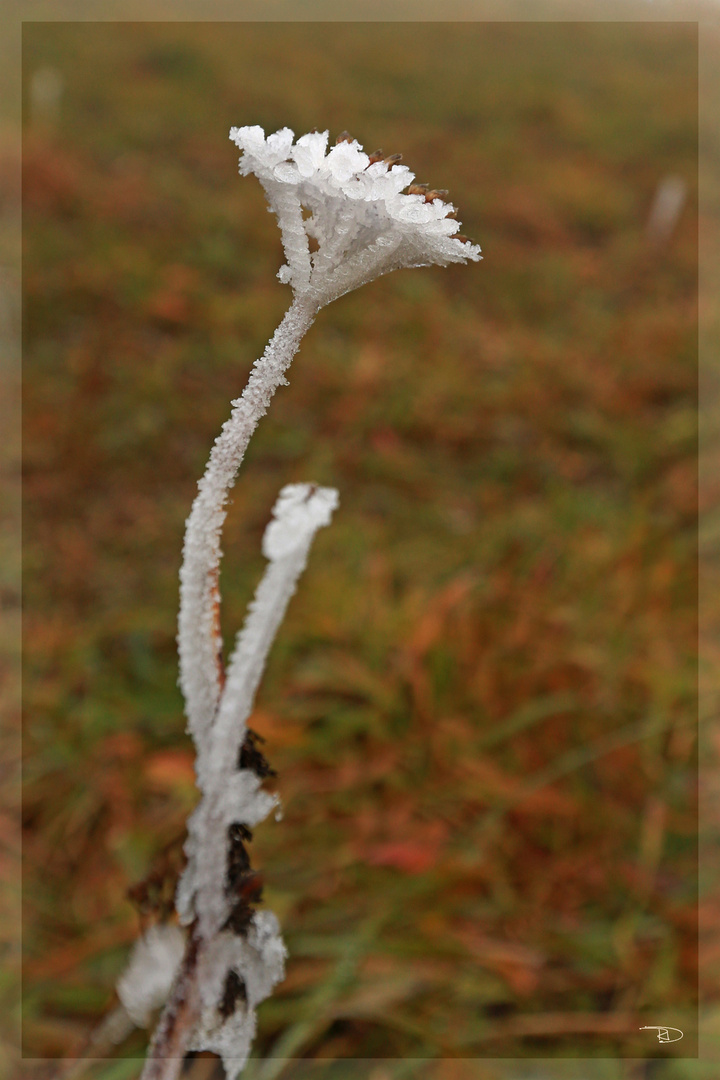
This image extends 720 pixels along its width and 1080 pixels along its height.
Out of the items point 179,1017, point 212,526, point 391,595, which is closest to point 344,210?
point 212,526

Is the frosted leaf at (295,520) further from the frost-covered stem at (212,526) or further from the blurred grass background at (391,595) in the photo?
the blurred grass background at (391,595)

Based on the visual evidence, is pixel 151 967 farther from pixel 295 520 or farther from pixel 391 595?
pixel 391 595

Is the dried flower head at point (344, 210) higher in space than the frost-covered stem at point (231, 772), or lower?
higher

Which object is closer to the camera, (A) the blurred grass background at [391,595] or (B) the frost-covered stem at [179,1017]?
(B) the frost-covered stem at [179,1017]

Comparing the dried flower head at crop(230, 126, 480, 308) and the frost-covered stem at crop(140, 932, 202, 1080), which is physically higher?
the dried flower head at crop(230, 126, 480, 308)
